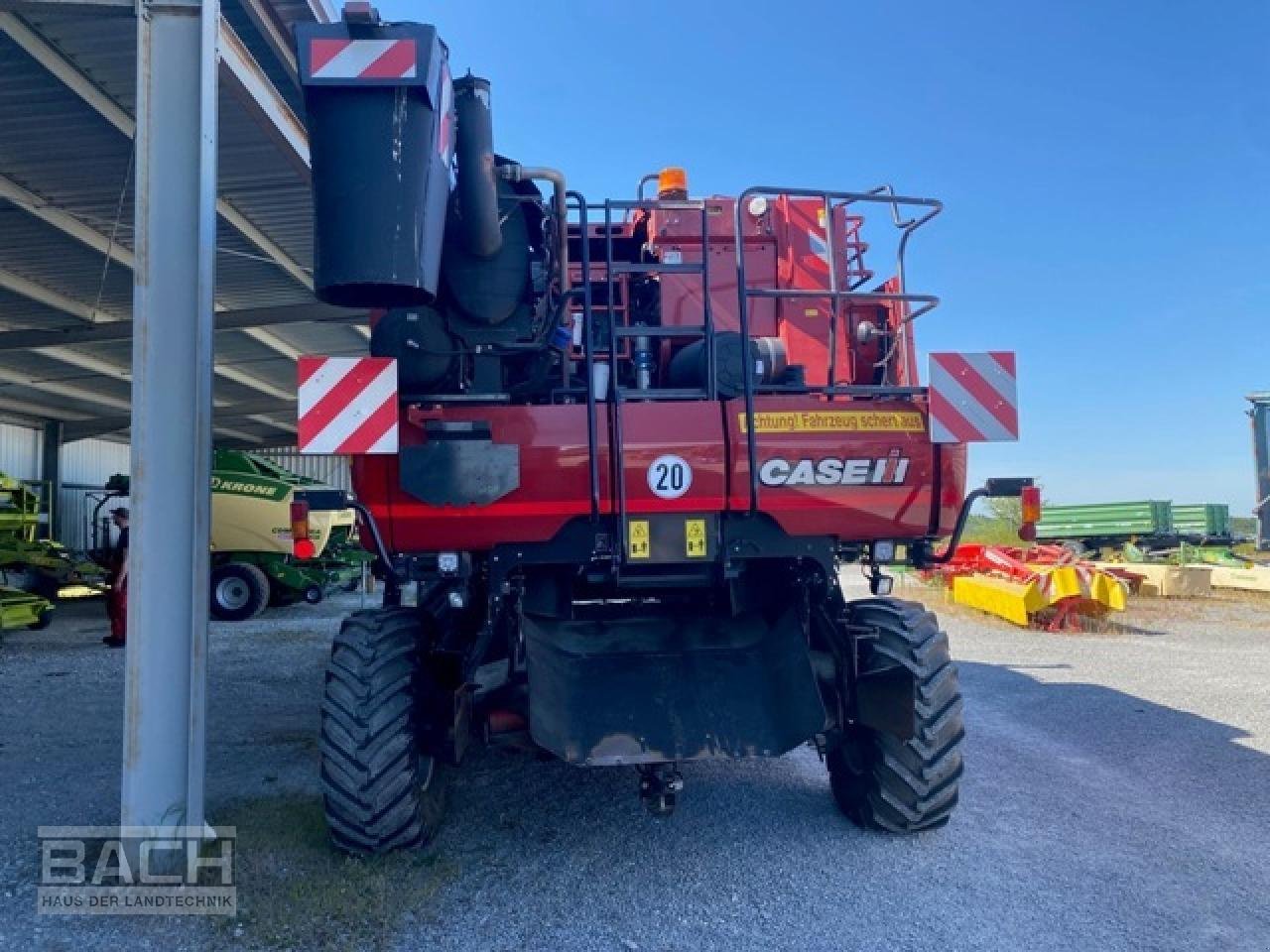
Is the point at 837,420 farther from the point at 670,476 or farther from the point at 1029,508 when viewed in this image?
the point at 1029,508

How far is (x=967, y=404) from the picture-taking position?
12.7ft

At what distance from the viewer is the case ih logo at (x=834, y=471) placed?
12.7 ft

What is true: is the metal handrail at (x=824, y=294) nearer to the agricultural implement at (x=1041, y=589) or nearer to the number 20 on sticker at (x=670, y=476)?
the number 20 on sticker at (x=670, y=476)

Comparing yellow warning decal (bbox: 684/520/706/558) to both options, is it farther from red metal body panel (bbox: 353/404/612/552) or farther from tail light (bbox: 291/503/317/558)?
tail light (bbox: 291/503/317/558)

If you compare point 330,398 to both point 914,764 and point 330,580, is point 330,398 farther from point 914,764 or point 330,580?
point 330,580

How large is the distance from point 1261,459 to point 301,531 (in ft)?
50.5

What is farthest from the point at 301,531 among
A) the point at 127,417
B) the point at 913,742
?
the point at 127,417

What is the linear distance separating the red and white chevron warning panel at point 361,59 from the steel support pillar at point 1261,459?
15.1m

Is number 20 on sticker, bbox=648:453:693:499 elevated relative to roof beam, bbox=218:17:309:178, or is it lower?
lower

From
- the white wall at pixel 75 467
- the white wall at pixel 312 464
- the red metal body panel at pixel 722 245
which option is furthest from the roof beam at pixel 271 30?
the white wall at pixel 312 464

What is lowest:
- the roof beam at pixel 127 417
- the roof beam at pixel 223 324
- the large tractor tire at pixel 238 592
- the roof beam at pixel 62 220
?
the large tractor tire at pixel 238 592

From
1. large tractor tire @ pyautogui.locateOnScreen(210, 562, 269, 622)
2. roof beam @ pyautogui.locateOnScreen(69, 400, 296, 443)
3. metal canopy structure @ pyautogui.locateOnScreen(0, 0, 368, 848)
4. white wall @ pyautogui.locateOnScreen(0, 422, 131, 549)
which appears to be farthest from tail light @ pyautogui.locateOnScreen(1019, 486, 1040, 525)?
white wall @ pyautogui.locateOnScreen(0, 422, 131, 549)

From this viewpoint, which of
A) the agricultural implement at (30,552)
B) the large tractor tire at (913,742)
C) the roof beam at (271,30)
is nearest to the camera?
the large tractor tire at (913,742)

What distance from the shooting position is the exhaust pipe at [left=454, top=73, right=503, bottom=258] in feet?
12.0
